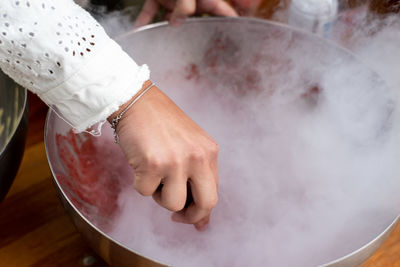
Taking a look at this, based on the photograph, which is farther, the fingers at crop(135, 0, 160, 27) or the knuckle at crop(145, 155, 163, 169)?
the fingers at crop(135, 0, 160, 27)

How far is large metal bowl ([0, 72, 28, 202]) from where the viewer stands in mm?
550

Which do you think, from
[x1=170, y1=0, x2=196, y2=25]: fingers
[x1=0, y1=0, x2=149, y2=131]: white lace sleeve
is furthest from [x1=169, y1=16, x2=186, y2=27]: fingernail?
[x1=0, y1=0, x2=149, y2=131]: white lace sleeve

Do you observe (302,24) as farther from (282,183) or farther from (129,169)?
(129,169)

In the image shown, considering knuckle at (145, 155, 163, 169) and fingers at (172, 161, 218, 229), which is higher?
knuckle at (145, 155, 163, 169)

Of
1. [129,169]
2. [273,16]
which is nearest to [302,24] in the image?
[273,16]

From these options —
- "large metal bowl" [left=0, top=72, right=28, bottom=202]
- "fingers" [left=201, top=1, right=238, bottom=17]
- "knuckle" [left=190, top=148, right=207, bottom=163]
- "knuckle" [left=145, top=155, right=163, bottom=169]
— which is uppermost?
"fingers" [left=201, top=1, right=238, bottom=17]

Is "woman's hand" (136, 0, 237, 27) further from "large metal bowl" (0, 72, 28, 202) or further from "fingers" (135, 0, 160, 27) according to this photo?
"large metal bowl" (0, 72, 28, 202)

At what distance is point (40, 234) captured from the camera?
25.4 inches

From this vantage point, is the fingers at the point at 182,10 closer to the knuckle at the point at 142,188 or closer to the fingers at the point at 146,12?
the fingers at the point at 146,12

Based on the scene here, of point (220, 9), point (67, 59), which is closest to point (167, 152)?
point (67, 59)

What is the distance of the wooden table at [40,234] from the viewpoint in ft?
2.04

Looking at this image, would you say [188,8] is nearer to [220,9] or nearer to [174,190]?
[220,9]

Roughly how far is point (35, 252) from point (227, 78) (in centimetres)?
43

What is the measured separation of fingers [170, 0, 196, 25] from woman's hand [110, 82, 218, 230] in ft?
0.85
